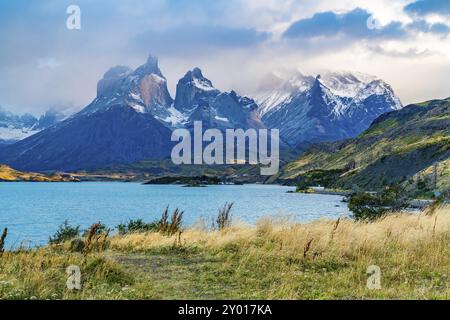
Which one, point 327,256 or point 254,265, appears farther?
point 327,256

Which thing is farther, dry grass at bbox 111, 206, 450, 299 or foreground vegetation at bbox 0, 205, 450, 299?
dry grass at bbox 111, 206, 450, 299

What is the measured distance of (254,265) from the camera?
16.0m

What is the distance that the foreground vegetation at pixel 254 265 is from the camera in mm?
12148

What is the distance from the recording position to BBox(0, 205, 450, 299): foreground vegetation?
12.1 metres

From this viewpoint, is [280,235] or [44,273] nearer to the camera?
[44,273]

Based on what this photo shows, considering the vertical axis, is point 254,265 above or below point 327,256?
below

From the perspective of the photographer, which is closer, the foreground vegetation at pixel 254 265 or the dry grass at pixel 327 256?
the foreground vegetation at pixel 254 265

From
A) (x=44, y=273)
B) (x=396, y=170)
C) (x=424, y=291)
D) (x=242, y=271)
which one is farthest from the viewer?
(x=396, y=170)
